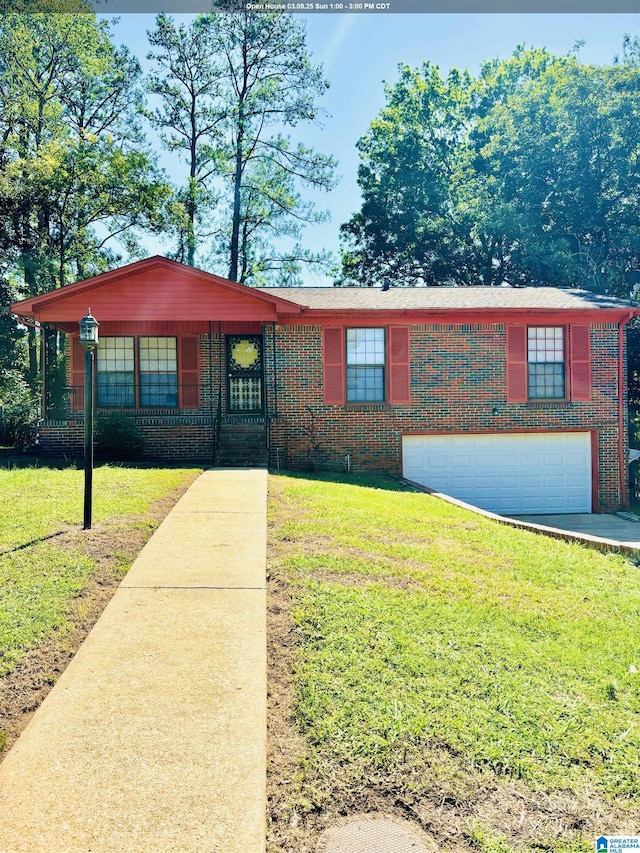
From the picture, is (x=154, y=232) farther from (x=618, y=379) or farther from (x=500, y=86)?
(x=500, y=86)

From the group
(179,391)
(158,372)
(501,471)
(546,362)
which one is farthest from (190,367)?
(546,362)

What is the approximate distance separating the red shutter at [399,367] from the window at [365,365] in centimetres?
28

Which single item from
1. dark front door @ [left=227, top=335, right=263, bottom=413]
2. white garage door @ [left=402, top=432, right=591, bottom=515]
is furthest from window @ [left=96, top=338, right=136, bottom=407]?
white garage door @ [left=402, top=432, right=591, bottom=515]

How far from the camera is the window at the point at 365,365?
13.8m

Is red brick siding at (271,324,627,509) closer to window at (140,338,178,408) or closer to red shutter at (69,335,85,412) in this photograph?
window at (140,338,178,408)

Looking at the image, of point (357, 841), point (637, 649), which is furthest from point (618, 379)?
point (357, 841)

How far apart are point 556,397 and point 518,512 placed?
2.98 m

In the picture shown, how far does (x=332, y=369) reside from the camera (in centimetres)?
1360

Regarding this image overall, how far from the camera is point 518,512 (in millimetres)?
13609

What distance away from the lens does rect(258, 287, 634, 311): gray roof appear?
13.7m

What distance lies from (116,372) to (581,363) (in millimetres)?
11238

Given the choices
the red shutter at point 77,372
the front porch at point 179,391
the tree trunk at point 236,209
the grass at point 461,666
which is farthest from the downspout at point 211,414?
the tree trunk at point 236,209

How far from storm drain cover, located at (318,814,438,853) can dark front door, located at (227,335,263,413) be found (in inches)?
482

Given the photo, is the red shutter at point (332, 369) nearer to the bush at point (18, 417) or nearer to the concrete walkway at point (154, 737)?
the bush at point (18, 417)
